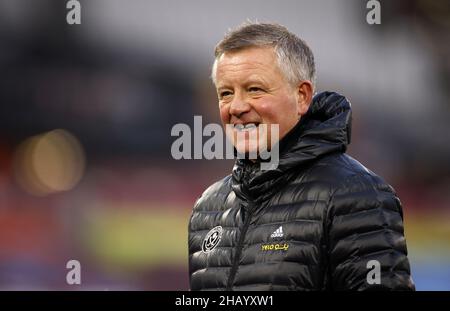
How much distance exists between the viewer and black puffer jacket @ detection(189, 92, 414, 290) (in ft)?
4.78

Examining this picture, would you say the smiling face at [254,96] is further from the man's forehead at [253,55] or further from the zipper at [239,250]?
A: the zipper at [239,250]

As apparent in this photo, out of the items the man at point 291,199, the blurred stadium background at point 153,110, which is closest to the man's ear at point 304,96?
the man at point 291,199

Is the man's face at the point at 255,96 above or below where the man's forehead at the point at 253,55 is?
below

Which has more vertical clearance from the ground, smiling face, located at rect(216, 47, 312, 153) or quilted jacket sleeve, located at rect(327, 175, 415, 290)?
smiling face, located at rect(216, 47, 312, 153)

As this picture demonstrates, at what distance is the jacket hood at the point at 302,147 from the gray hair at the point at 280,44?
10cm

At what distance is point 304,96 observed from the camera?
1.66 meters

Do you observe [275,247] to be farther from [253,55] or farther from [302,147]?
[253,55]

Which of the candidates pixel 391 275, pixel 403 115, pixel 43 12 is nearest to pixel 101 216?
pixel 43 12

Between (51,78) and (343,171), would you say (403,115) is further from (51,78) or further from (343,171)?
(343,171)

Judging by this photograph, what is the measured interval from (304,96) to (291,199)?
248mm

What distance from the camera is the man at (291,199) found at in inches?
57.6

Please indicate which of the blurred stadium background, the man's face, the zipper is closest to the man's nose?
the man's face

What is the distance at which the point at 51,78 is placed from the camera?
6.01 m

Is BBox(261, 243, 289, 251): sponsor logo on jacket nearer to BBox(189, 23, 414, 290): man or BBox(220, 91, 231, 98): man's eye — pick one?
BBox(189, 23, 414, 290): man
